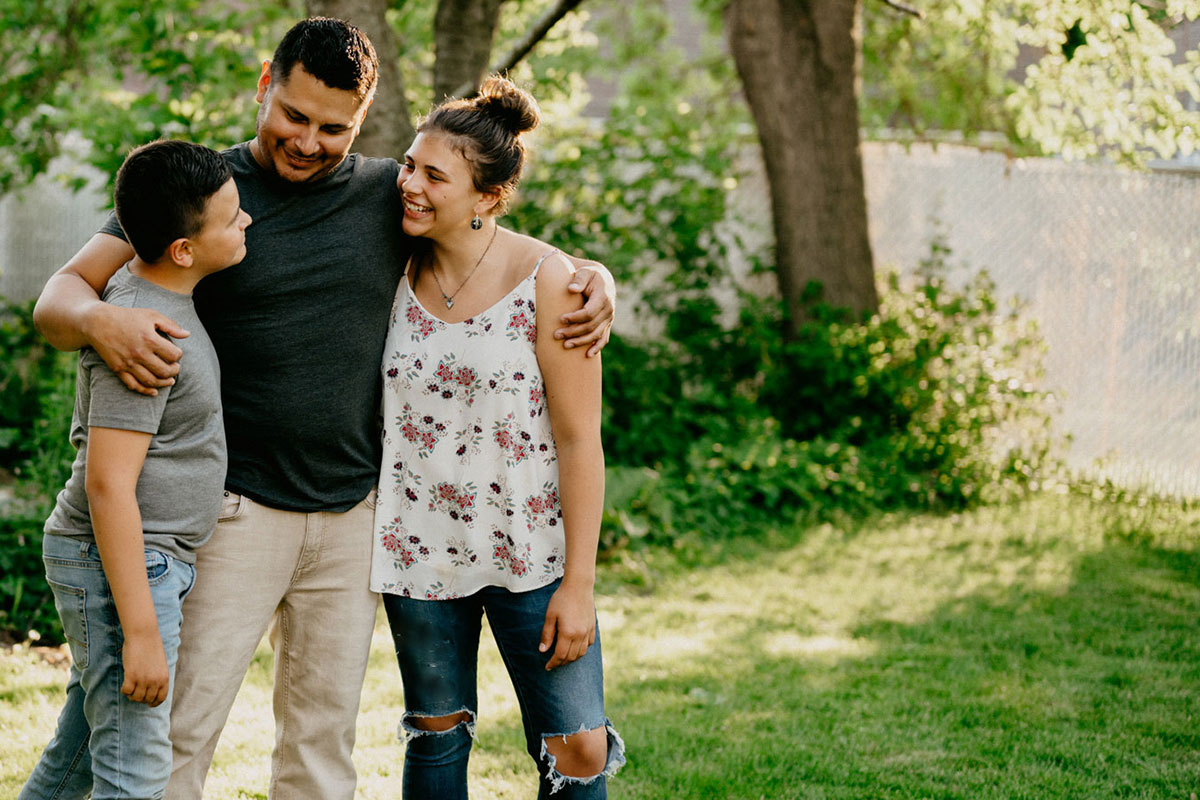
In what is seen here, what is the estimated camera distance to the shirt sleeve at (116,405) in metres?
2.05

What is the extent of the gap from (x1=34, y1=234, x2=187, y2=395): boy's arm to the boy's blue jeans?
0.35 m

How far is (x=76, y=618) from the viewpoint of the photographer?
7.03 ft

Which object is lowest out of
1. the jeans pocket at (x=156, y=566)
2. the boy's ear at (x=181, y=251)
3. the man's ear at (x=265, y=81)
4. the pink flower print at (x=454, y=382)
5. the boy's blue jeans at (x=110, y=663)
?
the boy's blue jeans at (x=110, y=663)

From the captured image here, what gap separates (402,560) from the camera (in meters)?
2.48

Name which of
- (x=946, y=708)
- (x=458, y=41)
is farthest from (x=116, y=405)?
(x=458, y=41)

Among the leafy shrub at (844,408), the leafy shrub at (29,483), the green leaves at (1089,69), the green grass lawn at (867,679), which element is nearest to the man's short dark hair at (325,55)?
the green grass lawn at (867,679)

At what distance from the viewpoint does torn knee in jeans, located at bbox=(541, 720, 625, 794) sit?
2.40 m

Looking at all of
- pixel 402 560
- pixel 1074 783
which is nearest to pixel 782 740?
pixel 1074 783

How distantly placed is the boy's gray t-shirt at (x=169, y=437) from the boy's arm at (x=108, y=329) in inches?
1.6

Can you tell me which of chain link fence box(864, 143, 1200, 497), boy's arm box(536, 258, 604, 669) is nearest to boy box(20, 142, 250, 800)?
boy's arm box(536, 258, 604, 669)

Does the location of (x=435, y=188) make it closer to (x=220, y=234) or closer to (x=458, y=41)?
(x=220, y=234)

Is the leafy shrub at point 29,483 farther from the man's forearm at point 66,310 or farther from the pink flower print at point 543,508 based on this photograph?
the pink flower print at point 543,508

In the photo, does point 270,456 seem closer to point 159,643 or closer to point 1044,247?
point 159,643

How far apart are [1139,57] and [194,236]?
5.25 meters
